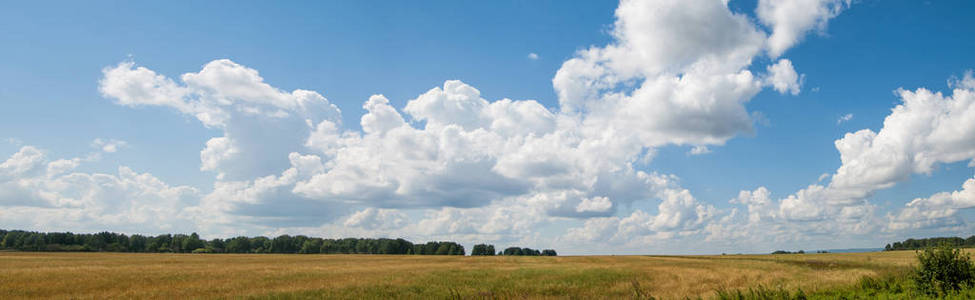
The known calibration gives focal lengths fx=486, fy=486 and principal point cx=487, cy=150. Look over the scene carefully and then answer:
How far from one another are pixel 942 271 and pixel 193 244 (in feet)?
652

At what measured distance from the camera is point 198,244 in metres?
176

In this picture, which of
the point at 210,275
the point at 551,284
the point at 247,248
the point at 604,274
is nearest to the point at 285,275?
the point at 210,275

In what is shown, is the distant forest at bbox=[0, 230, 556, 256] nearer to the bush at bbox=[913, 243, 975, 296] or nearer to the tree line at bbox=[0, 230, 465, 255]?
the tree line at bbox=[0, 230, 465, 255]

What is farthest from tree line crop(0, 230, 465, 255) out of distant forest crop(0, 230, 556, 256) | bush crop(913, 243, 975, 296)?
bush crop(913, 243, 975, 296)

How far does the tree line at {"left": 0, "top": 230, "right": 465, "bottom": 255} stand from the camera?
15100cm

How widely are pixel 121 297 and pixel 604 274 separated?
41.4 meters

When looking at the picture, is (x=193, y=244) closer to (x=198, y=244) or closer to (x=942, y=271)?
(x=198, y=244)

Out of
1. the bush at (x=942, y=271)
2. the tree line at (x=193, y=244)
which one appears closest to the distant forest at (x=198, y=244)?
the tree line at (x=193, y=244)

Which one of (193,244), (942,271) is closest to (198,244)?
(193,244)

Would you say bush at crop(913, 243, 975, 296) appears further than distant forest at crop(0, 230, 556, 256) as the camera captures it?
No

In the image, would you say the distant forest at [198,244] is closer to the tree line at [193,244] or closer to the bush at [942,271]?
the tree line at [193,244]

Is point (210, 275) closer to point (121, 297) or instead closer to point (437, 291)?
point (121, 297)

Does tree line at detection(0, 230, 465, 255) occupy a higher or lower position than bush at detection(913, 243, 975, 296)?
lower

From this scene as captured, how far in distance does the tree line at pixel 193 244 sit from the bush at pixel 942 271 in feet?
531
